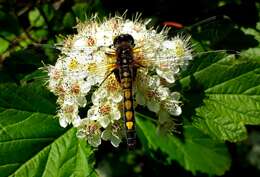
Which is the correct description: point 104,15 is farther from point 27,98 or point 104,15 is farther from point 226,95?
point 226,95

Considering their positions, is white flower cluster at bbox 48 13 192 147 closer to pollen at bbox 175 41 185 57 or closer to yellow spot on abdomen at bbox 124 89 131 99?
pollen at bbox 175 41 185 57

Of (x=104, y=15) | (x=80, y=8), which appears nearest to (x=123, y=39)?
(x=104, y=15)

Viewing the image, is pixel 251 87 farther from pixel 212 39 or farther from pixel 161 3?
pixel 161 3

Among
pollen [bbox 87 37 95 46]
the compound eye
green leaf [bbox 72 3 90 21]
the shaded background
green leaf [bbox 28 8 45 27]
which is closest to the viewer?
the compound eye

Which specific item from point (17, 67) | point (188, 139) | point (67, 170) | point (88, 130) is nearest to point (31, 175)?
point (67, 170)

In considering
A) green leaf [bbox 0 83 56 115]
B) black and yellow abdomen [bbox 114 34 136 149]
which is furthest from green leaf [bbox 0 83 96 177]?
black and yellow abdomen [bbox 114 34 136 149]

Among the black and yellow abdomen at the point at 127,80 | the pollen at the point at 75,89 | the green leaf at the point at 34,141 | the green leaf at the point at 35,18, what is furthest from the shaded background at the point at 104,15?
the black and yellow abdomen at the point at 127,80
